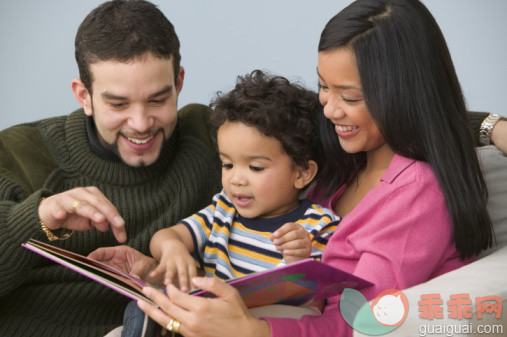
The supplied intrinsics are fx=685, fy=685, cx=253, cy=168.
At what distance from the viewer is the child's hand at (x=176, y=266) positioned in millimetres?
1604

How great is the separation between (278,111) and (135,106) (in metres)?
0.44

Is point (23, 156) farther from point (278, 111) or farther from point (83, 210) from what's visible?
point (278, 111)

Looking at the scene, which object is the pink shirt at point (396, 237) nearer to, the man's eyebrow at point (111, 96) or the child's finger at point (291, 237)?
the child's finger at point (291, 237)

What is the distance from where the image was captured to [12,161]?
2.10 metres

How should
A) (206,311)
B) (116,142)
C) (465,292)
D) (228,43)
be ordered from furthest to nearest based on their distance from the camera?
(228,43)
(116,142)
(465,292)
(206,311)

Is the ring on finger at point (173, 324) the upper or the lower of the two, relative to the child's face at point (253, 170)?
lower

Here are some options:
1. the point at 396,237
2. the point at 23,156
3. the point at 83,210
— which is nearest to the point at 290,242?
the point at 396,237

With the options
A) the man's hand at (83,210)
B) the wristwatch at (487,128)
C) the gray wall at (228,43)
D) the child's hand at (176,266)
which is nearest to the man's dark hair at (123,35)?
the man's hand at (83,210)

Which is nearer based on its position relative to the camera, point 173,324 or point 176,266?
point 173,324

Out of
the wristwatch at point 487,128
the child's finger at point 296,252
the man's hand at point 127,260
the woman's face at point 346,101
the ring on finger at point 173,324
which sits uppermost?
the woman's face at point 346,101

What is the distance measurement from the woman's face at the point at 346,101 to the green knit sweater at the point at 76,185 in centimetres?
63

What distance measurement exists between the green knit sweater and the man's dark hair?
241mm

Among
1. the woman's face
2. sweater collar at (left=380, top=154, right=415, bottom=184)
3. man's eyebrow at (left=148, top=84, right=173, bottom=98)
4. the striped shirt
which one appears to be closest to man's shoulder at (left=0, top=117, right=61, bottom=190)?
man's eyebrow at (left=148, top=84, right=173, bottom=98)

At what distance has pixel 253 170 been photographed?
184cm
